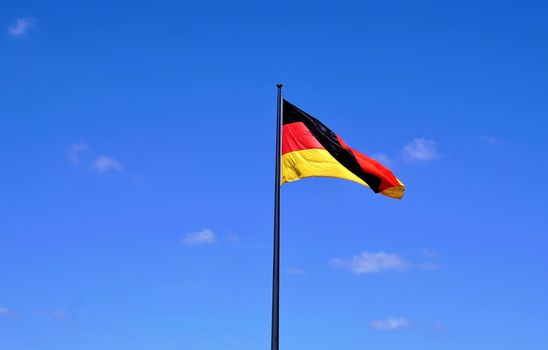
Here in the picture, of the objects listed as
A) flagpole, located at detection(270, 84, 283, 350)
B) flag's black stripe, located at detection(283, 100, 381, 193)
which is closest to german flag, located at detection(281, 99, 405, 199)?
flag's black stripe, located at detection(283, 100, 381, 193)

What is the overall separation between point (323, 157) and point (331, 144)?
0.55m

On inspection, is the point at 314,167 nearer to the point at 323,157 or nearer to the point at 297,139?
the point at 323,157

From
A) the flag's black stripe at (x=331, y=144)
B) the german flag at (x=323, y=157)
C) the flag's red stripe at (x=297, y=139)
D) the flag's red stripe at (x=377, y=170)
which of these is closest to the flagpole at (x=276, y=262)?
the flag's red stripe at (x=297, y=139)

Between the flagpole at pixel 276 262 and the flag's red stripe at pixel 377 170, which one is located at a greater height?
the flag's red stripe at pixel 377 170

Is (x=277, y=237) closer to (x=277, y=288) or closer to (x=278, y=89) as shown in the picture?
(x=277, y=288)

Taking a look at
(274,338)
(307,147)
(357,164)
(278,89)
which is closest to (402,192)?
(357,164)

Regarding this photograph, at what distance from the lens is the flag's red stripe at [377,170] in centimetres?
2395

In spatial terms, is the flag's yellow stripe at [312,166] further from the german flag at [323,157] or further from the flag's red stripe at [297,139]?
the flag's red stripe at [297,139]

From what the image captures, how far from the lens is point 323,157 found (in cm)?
2388

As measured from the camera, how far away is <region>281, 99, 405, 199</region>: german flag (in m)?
23.5

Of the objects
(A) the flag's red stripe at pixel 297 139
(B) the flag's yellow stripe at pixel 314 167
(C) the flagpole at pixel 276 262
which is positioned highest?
(A) the flag's red stripe at pixel 297 139

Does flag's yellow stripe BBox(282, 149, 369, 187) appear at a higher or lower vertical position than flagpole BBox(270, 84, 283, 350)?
higher

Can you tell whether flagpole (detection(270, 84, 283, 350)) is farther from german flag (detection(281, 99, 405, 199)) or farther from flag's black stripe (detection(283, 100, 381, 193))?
flag's black stripe (detection(283, 100, 381, 193))

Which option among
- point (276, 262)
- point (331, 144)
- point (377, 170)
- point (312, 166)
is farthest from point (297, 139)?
point (276, 262)
